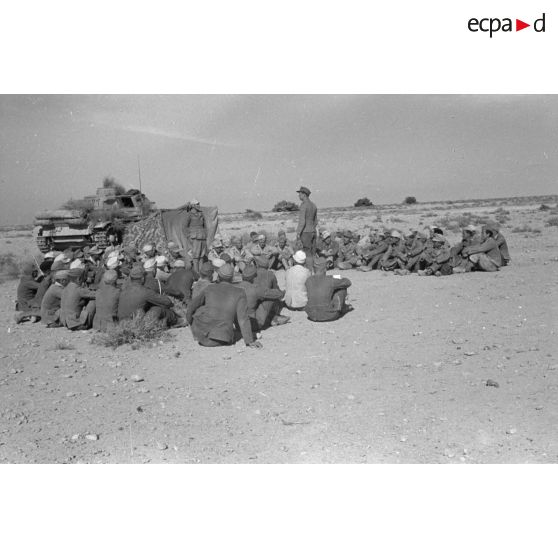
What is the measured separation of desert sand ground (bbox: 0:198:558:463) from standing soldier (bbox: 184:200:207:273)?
4445 millimetres

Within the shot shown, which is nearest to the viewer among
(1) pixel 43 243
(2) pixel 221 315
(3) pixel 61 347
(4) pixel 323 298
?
(2) pixel 221 315

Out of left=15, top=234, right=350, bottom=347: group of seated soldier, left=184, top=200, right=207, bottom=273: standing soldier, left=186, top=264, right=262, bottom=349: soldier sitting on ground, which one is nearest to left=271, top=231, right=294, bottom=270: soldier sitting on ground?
left=184, top=200, right=207, bottom=273: standing soldier

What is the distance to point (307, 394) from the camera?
5.27 m

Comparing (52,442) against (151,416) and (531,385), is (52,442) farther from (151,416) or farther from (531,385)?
(531,385)

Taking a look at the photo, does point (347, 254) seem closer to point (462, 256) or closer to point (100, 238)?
point (462, 256)

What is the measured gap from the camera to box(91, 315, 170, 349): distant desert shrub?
7.04 m

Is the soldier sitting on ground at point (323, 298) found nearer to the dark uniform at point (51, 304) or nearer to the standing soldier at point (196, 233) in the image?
the dark uniform at point (51, 304)

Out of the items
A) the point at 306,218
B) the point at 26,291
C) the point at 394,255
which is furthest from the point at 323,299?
the point at 26,291

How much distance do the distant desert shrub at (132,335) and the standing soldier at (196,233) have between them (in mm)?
4751

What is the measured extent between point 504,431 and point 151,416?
308cm

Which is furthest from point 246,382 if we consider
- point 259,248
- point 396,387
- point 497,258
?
point 497,258

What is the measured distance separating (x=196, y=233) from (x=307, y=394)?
288 inches

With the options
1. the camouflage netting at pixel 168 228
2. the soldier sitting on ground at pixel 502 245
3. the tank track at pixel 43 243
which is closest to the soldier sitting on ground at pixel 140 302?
the soldier sitting on ground at pixel 502 245

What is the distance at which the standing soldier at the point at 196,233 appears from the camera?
12.0m
